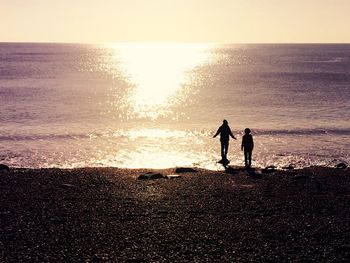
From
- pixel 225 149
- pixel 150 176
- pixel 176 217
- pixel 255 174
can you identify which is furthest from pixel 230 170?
pixel 176 217

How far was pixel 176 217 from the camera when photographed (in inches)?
719

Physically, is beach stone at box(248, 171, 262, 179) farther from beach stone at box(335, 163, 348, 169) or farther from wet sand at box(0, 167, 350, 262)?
beach stone at box(335, 163, 348, 169)

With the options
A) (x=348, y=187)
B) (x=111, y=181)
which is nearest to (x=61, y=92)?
(x=111, y=181)

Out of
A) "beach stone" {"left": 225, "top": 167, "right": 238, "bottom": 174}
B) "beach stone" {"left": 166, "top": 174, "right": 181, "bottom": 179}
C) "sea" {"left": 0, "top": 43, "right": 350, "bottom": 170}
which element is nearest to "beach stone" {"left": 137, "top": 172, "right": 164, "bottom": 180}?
"beach stone" {"left": 166, "top": 174, "right": 181, "bottom": 179}

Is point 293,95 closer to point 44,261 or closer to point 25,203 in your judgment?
point 25,203

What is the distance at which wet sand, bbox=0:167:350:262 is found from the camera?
14953 mm

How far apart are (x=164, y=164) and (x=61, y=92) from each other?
178ft

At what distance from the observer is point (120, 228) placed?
17.1 meters

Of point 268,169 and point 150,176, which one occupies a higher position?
point 150,176

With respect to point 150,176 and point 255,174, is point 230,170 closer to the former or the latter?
point 255,174

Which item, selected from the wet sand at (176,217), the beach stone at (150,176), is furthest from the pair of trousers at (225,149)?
the beach stone at (150,176)

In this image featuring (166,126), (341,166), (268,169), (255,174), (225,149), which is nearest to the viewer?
(255,174)

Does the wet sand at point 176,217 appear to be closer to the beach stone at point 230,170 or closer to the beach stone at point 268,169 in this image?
the beach stone at point 230,170

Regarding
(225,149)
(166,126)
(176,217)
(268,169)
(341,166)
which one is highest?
(225,149)
